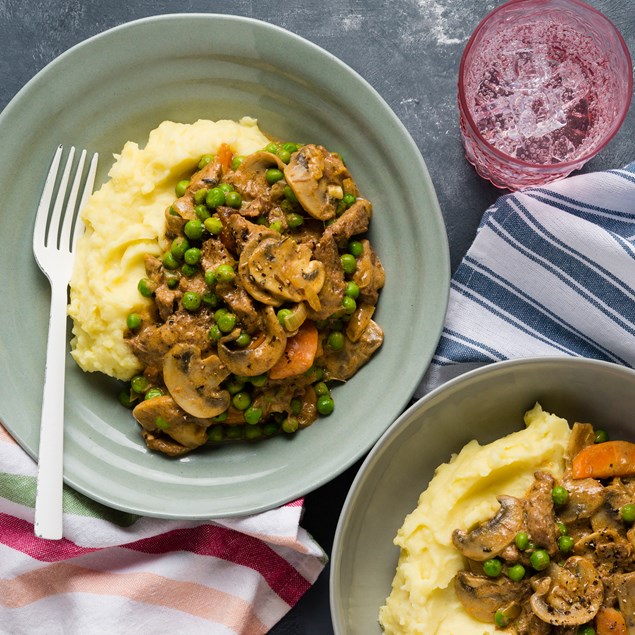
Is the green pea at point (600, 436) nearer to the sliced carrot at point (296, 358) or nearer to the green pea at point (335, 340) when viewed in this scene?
the green pea at point (335, 340)

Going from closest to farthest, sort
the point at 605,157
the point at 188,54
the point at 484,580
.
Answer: the point at 484,580 → the point at 188,54 → the point at 605,157

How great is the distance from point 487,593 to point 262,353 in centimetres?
188

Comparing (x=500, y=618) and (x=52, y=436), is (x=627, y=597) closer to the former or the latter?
(x=500, y=618)

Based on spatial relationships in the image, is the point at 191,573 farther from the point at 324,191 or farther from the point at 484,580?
the point at 324,191

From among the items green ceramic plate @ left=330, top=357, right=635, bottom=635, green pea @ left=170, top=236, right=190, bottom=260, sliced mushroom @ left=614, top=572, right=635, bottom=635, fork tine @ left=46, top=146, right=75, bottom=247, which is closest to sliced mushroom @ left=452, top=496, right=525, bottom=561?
green ceramic plate @ left=330, top=357, right=635, bottom=635

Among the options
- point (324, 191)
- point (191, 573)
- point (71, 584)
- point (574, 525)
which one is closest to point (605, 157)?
point (324, 191)

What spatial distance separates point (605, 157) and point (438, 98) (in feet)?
3.94

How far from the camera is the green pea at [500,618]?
416cm

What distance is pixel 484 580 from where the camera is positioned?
4.17m

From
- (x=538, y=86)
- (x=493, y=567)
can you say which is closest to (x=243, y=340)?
(x=493, y=567)

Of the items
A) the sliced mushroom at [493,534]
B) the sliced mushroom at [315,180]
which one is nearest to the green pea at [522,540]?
the sliced mushroom at [493,534]

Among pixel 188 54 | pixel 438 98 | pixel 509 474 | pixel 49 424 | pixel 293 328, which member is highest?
pixel 188 54

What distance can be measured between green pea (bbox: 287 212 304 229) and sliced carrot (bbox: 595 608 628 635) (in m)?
2.84

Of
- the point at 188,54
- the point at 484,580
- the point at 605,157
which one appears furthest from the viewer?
the point at 605,157
